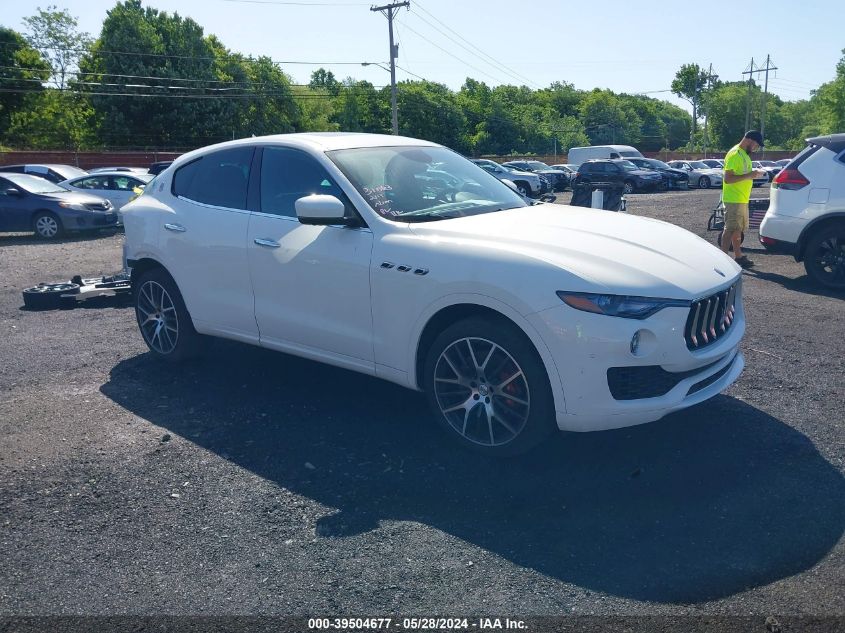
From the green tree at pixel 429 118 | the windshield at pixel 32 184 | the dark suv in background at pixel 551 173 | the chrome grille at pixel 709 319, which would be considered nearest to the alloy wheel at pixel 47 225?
the windshield at pixel 32 184

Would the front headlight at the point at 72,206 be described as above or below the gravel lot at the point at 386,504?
above

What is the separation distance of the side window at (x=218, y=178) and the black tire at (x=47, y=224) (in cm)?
1295

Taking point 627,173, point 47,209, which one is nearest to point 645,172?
A: point 627,173

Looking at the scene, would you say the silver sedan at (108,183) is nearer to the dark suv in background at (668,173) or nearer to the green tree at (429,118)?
the dark suv in background at (668,173)

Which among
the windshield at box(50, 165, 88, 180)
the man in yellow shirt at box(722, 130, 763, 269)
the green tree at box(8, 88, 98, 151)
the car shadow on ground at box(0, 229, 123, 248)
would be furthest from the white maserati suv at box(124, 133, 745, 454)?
the green tree at box(8, 88, 98, 151)

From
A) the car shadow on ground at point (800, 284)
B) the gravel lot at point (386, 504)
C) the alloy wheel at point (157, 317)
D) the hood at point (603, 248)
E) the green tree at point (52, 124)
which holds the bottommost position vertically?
the gravel lot at point (386, 504)

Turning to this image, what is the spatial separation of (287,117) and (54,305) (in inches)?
2347

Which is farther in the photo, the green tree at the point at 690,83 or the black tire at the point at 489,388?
the green tree at the point at 690,83

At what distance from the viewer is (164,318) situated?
6.31 meters

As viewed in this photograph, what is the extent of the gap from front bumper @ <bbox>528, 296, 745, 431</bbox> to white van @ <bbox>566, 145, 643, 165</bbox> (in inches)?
1542

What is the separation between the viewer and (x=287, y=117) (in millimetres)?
65750

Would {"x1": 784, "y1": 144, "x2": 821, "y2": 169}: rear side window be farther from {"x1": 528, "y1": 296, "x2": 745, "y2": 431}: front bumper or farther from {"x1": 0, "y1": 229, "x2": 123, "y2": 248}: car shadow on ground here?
{"x1": 0, "y1": 229, "x2": 123, "y2": 248}: car shadow on ground

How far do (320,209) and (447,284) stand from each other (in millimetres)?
928

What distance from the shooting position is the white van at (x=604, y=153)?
41.7 m
